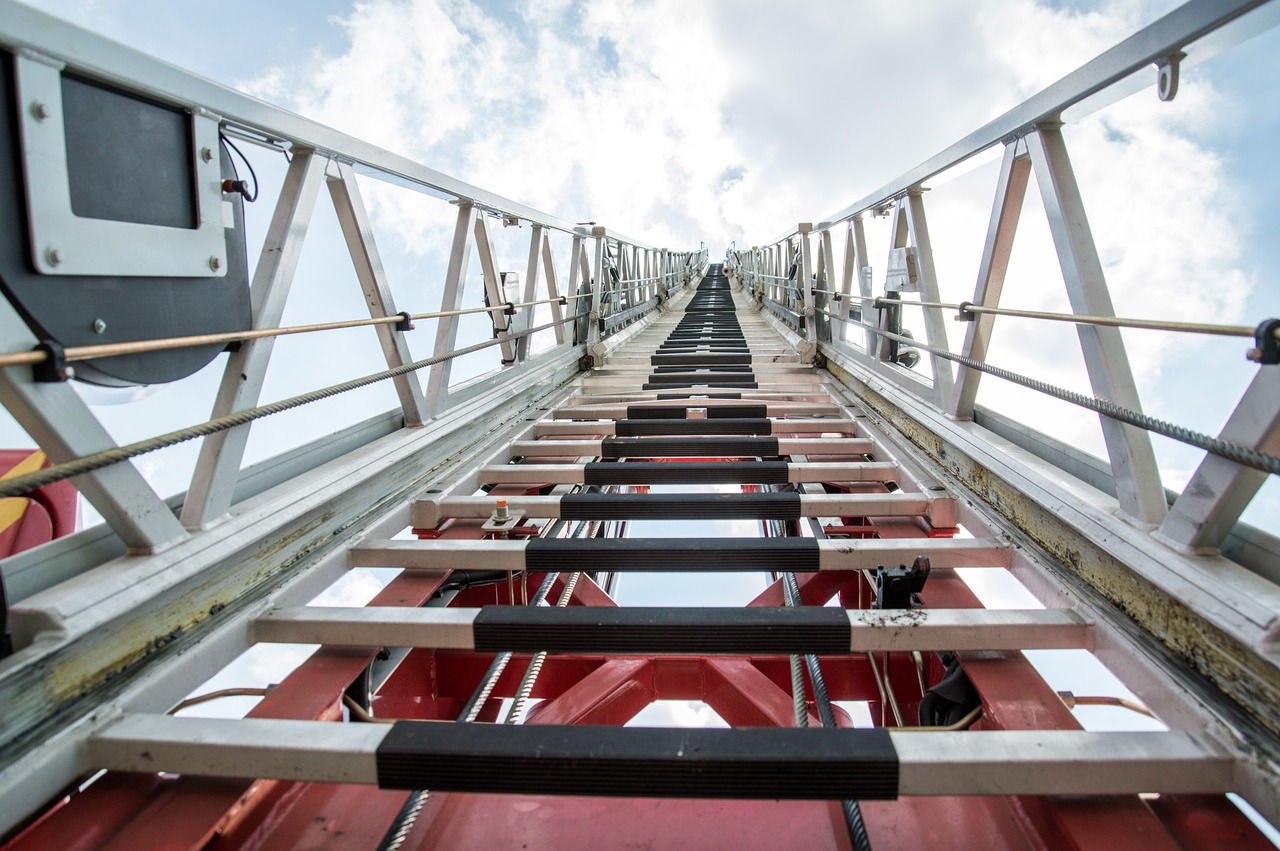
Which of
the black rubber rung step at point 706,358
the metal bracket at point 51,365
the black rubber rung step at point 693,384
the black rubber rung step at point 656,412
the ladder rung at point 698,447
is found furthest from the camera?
the black rubber rung step at point 706,358

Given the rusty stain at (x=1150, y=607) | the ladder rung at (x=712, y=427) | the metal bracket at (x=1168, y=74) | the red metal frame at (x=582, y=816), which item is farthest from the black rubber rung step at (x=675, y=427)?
the metal bracket at (x=1168, y=74)

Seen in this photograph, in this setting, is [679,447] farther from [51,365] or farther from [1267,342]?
[51,365]

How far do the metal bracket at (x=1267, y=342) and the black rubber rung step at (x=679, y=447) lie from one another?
5.67 ft

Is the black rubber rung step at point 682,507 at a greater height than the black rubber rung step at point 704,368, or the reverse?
the black rubber rung step at point 704,368

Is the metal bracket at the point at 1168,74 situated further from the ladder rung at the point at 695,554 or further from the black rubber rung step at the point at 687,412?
the black rubber rung step at the point at 687,412

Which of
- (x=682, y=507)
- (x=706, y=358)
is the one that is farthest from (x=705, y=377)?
(x=682, y=507)

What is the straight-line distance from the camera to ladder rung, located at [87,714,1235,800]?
103cm

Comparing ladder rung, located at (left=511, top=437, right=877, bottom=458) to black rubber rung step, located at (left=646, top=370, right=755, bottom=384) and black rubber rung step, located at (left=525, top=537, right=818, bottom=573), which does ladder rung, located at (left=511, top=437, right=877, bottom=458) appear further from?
black rubber rung step, located at (left=646, top=370, right=755, bottom=384)

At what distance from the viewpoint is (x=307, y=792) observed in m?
1.25

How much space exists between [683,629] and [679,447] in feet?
4.62

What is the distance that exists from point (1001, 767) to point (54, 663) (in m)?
1.76

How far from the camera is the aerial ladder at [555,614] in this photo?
3.51ft

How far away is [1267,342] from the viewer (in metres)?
1.05

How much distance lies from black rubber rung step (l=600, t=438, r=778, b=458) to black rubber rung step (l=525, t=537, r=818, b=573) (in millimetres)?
951
